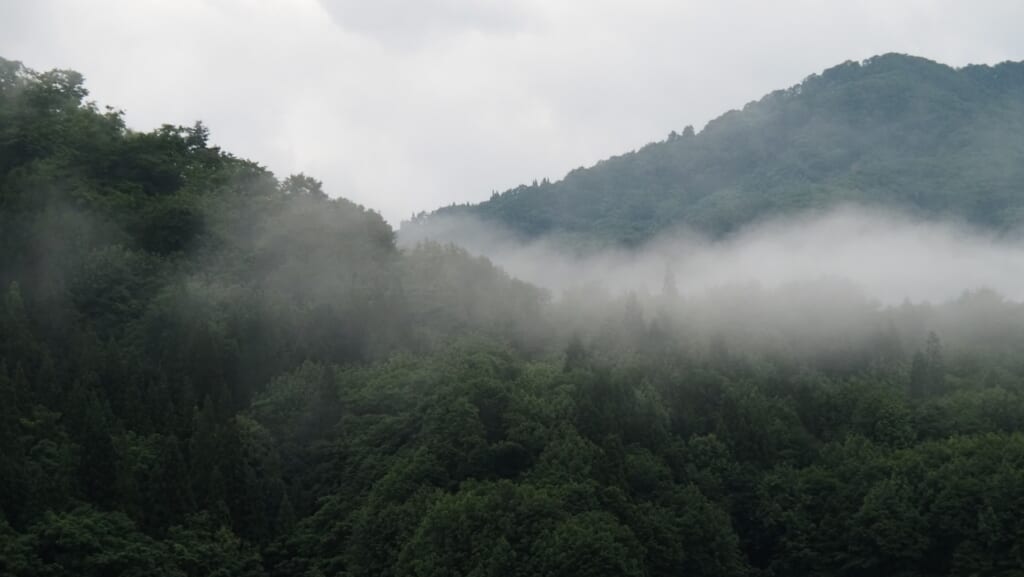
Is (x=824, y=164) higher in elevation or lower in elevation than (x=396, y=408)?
higher

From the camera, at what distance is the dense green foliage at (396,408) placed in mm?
42281

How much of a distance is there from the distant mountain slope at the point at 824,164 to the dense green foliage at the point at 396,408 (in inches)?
1727

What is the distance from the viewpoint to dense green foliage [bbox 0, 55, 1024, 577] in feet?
139

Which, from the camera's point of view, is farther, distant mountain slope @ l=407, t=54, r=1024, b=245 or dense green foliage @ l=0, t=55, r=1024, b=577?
distant mountain slope @ l=407, t=54, r=1024, b=245

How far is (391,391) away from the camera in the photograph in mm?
50438

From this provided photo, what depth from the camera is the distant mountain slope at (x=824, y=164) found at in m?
114

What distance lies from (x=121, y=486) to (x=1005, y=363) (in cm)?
3883

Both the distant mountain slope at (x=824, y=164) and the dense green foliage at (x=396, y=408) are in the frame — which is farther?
the distant mountain slope at (x=824, y=164)

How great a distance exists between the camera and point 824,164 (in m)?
127

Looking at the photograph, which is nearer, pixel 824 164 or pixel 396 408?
pixel 396 408

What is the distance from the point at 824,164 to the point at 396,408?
84440 millimetres

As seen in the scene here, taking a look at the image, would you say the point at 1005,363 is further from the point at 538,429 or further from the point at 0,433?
the point at 0,433

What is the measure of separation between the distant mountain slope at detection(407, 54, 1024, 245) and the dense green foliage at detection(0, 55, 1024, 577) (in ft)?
144

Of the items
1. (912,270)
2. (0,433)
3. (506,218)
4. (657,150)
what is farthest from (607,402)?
(657,150)
